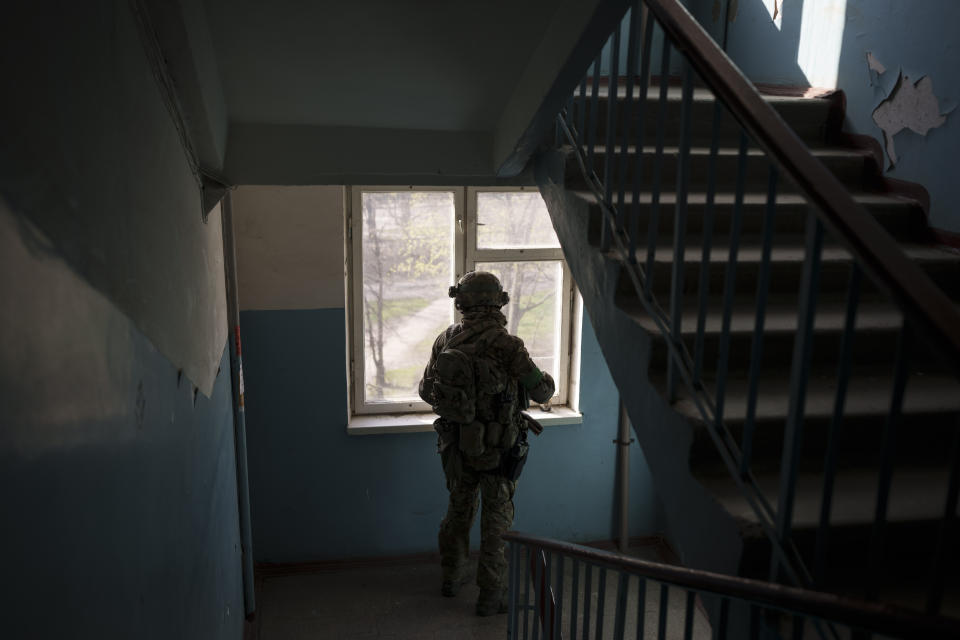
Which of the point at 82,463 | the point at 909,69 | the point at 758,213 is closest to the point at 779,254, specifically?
the point at 758,213

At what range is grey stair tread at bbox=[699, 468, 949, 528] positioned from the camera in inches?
55.4

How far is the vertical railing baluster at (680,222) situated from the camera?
1.46 m

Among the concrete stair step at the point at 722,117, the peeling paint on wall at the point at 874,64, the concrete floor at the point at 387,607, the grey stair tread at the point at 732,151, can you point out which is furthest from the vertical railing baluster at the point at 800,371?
the concrete floor at the point at 387,607

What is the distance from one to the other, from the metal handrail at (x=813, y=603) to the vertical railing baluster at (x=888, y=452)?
0.14 meters

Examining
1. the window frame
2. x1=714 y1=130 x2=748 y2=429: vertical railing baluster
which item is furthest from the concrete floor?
x1=714 y1=130 x2=748 y2=429: vertical railing baluster

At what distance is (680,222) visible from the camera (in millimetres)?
1512

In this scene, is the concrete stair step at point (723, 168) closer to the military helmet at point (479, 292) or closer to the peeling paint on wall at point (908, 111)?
the peeling paint on wall at point (908, 111)

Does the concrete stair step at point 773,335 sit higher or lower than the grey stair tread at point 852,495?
higher

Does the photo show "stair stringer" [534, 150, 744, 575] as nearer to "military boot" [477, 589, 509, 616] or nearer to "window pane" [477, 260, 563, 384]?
"window pane" [477, 260, 563, 384]

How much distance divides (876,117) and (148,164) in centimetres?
242

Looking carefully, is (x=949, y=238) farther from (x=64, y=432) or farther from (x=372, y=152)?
(x=64, y=432)

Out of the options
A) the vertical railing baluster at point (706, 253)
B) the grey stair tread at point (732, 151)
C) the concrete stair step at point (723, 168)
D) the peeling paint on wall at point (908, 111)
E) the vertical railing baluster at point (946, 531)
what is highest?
the peeling paint on wall at point (908, 111)

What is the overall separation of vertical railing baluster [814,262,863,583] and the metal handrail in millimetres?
171

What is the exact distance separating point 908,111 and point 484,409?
212 cm
